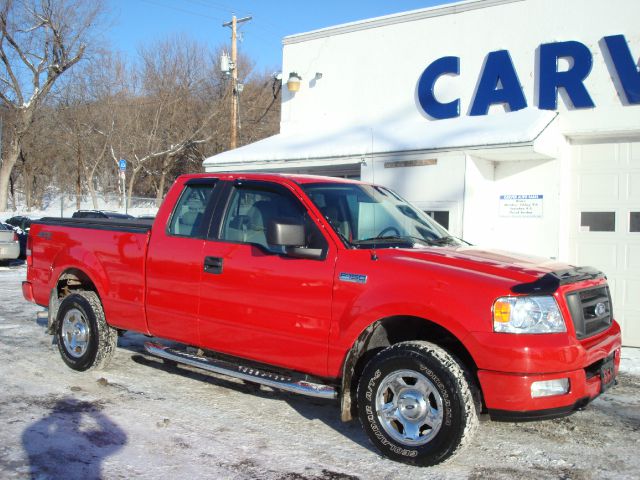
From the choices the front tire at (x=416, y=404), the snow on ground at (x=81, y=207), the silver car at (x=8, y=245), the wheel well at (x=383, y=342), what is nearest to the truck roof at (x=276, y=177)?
the wheel well at (x=383, y=342)

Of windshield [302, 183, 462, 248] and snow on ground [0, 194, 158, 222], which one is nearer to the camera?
windshield [302, 183, 462, 248]

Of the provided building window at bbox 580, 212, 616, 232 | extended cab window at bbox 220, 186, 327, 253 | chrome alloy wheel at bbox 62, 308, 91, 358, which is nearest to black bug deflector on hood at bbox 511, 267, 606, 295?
extended cab window at bbox 220, 186, 327, 253

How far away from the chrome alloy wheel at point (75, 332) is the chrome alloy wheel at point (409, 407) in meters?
3.28

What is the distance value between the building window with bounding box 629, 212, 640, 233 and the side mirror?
6.20m

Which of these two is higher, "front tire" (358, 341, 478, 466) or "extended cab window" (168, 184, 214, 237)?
"extended cab window" (168, 184, 214, 237)

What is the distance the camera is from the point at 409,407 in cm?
394

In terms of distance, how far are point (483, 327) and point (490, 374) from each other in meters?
0.29

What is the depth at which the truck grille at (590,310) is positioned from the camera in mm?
3867

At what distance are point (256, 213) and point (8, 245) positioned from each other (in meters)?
13.7

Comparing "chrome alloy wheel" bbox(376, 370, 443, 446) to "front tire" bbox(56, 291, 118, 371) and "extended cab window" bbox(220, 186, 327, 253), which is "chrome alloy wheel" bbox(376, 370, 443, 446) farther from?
"front tire" bbox(56, 291, 118, 371)

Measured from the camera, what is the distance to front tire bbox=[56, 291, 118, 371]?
5.89 metres

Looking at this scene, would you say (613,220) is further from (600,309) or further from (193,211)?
(193,211)

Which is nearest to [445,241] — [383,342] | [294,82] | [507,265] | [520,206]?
[507,265]

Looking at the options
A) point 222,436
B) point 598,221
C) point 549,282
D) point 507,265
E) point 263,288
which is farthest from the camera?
point 598,221
